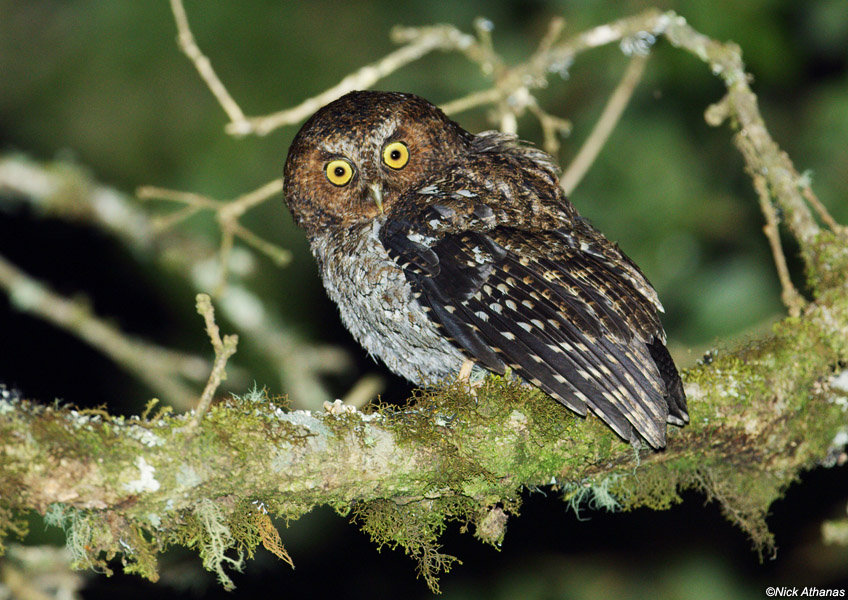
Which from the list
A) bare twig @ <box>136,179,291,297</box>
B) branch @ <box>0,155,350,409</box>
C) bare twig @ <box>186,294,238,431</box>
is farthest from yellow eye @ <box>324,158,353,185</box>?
bare twig @ <box>186,294,238,431</box>

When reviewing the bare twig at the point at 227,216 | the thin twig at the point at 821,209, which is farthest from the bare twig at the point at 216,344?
the thin twig at the point at 821,209

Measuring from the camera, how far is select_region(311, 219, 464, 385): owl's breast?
11.5 feet

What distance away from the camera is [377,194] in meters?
3.92

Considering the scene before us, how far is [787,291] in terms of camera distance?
12.5 feet

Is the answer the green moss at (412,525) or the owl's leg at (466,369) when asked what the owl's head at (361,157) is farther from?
the green moss at (412,525)

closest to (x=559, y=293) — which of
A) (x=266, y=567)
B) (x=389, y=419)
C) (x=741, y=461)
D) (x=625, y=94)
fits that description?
(x=389, y=419)

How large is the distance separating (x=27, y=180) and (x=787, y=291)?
3.94m

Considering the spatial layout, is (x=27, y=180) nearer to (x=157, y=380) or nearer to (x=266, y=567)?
(x=157, y=380)

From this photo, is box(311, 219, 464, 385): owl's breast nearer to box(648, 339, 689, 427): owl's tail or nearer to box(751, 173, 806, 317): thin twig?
box(648, 339, 689, 427): owl's tail

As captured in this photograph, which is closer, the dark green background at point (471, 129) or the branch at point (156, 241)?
the branch at point (156, 241)

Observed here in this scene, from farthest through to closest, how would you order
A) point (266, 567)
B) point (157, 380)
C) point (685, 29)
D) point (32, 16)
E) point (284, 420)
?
point (32, 16) → point (266, 567) → point (157, 380) → point (685, 29) → point (284, 420)

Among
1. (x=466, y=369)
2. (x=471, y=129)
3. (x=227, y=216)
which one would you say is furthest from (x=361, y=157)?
(x=471, y=129)

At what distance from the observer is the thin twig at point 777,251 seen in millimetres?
3773

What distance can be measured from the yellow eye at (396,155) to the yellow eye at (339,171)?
0.18 meters
